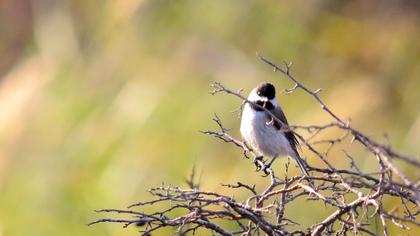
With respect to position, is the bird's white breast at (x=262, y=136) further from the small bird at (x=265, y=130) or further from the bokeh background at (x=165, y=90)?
the bokeh background at (x=165, y=90)

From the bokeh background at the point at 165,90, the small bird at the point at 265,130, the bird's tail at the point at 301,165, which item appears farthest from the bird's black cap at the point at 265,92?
the bokeh background at the point at 165,90

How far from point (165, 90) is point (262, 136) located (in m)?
3.16

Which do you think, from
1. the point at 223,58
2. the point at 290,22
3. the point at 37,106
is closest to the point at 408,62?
the point at 290,22

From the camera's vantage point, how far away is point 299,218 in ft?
17.4

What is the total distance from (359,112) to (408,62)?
540 millimetres

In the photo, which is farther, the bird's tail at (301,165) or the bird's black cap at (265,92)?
the bird's black cap at (265,92)

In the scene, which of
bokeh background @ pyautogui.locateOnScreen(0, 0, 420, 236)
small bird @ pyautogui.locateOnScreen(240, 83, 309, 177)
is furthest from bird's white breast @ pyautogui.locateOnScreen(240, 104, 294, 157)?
bokeh background @ pyautogui.locateOnScreen(0, 0, 420, 236)

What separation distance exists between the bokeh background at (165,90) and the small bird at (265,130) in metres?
1.28

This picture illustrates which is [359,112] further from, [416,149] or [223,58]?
[223,58]

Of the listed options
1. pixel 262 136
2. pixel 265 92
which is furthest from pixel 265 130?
pixel 265 92

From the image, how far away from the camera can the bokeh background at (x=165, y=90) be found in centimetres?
620

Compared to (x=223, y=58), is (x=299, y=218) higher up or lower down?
lower down

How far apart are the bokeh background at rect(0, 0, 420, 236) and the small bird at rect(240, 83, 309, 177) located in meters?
1.28

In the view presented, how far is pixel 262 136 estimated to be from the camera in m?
3.99
